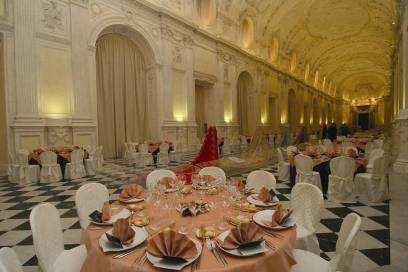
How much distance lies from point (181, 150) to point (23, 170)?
6.49 m

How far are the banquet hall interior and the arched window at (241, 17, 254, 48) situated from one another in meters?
0.10

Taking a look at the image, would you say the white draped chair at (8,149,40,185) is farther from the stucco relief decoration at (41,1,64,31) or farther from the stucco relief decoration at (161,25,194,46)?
the stucco relief decoration at (161,25,194,46)

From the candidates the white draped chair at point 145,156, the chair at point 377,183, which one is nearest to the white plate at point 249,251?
the chair at point 377,183

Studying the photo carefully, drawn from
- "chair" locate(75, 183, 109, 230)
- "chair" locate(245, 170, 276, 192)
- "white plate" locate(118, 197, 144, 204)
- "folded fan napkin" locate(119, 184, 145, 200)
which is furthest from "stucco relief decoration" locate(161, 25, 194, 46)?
"white plate" locate(118, 197, 144, 204)

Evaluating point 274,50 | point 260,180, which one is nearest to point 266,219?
point 260,180

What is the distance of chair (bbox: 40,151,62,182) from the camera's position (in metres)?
7.40

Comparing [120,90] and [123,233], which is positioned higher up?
[120,90]

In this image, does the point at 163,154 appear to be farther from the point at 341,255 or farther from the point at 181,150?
the point at 341,255

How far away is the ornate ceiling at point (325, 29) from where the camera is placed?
710 inches

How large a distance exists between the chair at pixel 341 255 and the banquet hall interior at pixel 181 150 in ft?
0.05

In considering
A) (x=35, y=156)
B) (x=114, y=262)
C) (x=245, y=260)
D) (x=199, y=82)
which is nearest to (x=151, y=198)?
(x=114, y=262)

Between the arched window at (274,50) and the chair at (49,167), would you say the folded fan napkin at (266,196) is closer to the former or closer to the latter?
the chair at (49,167)

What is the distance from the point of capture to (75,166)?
7.88m

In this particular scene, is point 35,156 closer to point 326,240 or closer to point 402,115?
point 326,240
